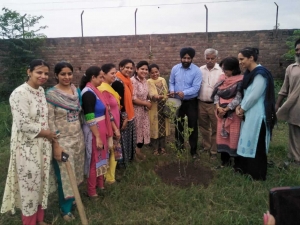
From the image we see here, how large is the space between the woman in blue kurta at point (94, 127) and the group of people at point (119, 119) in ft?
0.04

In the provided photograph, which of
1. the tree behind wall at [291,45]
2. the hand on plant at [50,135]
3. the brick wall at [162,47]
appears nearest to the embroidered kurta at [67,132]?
the hand on plant at [50,135]

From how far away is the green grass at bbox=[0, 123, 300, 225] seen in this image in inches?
105

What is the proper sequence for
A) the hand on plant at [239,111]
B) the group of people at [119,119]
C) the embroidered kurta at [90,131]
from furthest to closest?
the hand on plant at [239,111], the embroidered kurta at [90,131], the group of people at [119,119]

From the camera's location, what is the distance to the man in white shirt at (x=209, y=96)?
4.20m

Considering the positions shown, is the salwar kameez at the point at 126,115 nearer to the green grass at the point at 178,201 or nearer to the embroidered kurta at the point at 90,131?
the green grass at the point at 178,201

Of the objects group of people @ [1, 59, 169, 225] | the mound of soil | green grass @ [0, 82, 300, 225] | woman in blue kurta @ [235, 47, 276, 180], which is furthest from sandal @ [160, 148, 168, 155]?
woman in blue kurta @ [235, 47, 276, 180]

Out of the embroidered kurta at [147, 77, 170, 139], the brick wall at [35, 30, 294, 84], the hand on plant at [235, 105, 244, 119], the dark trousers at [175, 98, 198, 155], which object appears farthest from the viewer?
the brick wall at [35, 30, 294, 84]

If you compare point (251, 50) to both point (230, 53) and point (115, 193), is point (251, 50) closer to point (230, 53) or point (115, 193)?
point (115, 193)

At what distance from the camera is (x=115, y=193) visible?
3178 millimetres

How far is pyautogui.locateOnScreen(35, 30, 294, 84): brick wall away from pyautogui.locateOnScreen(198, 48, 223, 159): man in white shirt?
4.59 metres

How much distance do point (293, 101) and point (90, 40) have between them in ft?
24.1

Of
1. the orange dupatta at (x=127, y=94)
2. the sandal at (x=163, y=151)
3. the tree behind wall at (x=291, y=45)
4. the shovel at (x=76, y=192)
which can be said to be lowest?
the sandal at (x=163, y=151)

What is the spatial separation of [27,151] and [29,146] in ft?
0.16

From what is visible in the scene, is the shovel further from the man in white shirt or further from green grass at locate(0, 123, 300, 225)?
the man in white shirt
